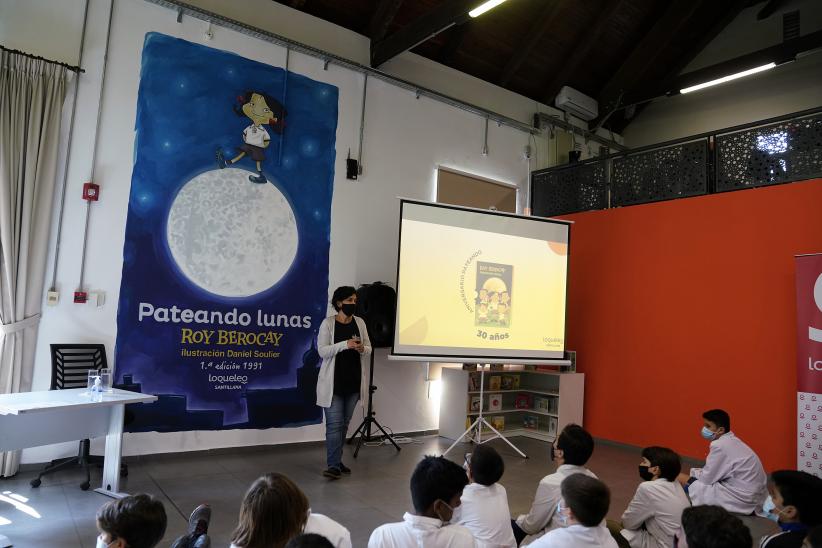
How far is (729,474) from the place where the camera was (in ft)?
12.8

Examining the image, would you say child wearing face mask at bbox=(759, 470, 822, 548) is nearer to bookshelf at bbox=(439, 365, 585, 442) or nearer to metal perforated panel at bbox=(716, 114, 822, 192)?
metal perforated panel at bbox=(716, 114, 822, 192)

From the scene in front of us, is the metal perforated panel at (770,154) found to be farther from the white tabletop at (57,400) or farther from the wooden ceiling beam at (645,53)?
the white tabletop at (57,400)

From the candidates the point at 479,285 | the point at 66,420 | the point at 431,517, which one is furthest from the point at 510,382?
the point at 431,517

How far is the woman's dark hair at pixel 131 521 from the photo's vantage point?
1.67 meters

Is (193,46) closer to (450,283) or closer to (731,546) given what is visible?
(450,283)

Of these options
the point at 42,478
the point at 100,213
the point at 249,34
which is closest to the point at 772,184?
the point at 249,34

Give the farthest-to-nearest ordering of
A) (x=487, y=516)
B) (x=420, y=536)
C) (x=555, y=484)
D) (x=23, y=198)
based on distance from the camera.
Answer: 1. (x=23, y=198)
2. (x=555, y=484)
3. (x=487, y=516)
4. (x=420, y=536)

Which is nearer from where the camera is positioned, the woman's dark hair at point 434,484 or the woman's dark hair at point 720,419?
the woman's dark hair at point 434,484

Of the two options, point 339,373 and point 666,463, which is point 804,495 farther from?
point 339,373

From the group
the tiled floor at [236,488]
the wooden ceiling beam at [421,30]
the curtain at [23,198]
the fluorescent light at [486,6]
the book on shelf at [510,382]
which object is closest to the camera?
the tiled floor at [236,488]

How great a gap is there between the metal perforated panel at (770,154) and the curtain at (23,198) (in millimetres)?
6212

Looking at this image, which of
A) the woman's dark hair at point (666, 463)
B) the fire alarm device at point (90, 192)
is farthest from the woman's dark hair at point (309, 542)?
the fire alarm device at point (90, 192)

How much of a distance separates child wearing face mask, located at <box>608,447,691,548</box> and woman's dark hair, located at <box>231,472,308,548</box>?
5.59 feet

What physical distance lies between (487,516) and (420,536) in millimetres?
584
